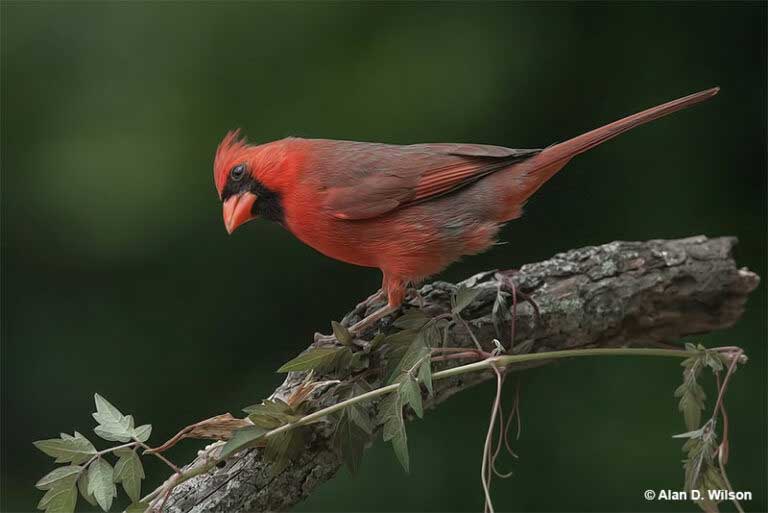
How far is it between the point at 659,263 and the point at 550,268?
0.41 meters

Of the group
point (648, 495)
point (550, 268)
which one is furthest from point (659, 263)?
point (648, 495)

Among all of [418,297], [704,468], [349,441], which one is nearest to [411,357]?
[349,441]

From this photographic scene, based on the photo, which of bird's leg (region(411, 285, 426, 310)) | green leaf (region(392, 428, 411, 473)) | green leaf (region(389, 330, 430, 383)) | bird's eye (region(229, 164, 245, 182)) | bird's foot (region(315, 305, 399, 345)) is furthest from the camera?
bird's eye (region(229, 164, 245, 182))

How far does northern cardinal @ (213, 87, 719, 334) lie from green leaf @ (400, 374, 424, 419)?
1.71ft

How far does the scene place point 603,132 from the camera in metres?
2.64

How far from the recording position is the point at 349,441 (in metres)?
2.15

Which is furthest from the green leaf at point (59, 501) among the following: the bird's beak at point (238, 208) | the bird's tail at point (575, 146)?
the bird's tail at point (575, 146)

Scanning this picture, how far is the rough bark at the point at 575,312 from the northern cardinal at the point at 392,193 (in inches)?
6.9

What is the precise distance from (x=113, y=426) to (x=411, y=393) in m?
0.65

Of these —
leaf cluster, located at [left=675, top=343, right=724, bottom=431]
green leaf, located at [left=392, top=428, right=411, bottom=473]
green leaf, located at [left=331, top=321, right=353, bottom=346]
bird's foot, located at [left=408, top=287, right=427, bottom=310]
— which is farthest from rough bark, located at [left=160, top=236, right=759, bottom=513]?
leaf cluster, located at [left=675, top=343, right=724, bottom=431]

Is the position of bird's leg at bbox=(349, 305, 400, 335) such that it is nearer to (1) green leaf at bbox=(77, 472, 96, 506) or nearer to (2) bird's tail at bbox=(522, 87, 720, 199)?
(2) bird's tail at bbox=(522, 87, 720, 199)

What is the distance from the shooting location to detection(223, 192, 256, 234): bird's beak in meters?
2.75

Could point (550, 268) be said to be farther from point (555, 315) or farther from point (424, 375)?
point (424, 375)

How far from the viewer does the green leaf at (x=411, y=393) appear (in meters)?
1.97
